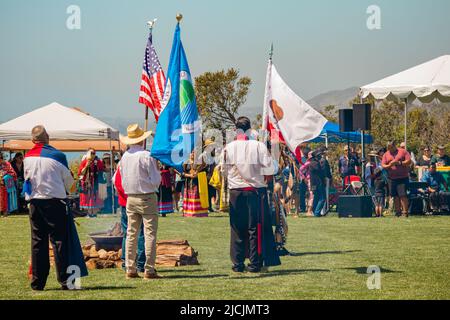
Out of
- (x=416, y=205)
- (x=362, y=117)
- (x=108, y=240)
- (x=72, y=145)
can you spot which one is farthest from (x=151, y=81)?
(x=72, y=145)

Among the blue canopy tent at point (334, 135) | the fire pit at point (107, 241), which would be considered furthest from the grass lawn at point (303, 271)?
the blue canopy tent at point (334, 135)

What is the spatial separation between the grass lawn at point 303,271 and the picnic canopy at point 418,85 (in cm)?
479

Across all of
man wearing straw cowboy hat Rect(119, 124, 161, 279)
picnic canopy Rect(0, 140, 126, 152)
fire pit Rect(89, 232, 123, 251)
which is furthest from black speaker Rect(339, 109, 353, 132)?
man wearing straw cowboy hat Rect(119, 124, 161, 279)

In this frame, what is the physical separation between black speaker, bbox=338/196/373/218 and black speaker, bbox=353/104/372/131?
77.4 inches

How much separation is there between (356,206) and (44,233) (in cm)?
1365

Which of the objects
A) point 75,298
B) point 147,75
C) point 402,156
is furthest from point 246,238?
point 402,156

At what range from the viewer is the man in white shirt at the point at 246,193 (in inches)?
491

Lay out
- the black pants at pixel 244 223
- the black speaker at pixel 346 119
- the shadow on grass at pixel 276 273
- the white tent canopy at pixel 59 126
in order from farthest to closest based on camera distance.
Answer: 1. the white tent canopy at pixel 59 126
2. the black speaker at pixel 346 119
3. the black pants at pixel 244 223
4. the shadow on grass at pixel 276 273

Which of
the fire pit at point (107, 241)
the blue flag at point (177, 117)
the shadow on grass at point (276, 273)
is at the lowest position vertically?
the shadow on grass at point (276, 273)

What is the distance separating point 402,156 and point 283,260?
10.0 meters

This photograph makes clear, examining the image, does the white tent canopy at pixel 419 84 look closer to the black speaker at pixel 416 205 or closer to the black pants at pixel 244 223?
the black speaker at pixel 416 205

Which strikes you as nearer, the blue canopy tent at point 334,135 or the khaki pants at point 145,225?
the khaki pants at point 145,225
